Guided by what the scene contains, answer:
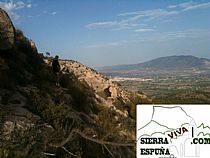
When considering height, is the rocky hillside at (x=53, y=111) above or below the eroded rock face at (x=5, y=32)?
below

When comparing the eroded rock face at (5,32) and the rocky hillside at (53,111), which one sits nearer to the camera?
the rocky hillside at (53,111)

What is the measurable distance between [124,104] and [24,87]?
1046cm

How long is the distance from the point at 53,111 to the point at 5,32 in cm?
670

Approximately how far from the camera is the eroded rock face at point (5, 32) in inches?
632

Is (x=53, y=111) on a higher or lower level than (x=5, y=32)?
lower

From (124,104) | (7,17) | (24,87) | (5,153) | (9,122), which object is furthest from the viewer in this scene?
(124,104)

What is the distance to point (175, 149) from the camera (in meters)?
4.48

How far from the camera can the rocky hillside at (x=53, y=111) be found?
7215mm

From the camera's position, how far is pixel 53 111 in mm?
10523

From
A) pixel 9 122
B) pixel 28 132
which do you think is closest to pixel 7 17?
pixel 9 122

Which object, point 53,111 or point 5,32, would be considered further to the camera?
point 5,32

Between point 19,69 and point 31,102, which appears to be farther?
point 19,69

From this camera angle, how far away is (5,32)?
1611 cm

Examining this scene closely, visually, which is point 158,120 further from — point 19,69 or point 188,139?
point 19,69
